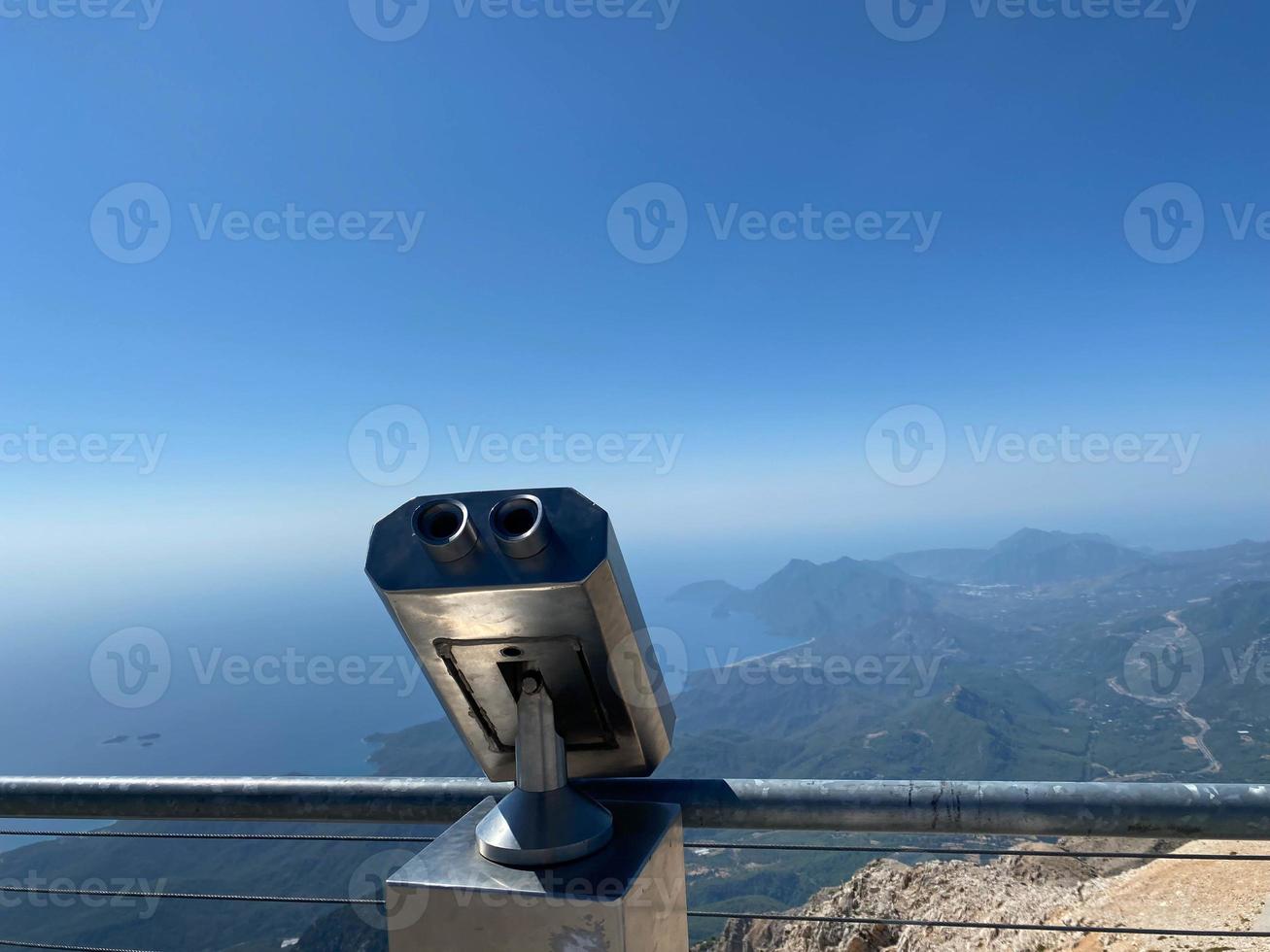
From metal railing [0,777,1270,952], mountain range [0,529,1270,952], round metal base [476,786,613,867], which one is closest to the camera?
round metal base [476,786,613,867]

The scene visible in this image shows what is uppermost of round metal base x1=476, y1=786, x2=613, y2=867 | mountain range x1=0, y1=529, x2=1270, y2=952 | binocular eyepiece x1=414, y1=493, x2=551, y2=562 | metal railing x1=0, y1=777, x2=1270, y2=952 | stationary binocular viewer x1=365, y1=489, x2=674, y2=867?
binocular eyepiece x1=414, y1=493, x2=551, y2=562

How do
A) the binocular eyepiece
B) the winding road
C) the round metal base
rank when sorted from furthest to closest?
1. the winding road
2. the round metal base
3. the binocular eyepiece

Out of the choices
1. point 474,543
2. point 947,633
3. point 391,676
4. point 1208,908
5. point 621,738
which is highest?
→ point 474,543

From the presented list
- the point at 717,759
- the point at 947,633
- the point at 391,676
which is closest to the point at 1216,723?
the point at 717,759

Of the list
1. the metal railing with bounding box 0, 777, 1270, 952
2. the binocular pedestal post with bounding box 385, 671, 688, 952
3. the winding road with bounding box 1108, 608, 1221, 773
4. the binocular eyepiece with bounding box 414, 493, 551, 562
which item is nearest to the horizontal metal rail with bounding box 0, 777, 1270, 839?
the metal railing with bounding box 0, 777, 1270, 952

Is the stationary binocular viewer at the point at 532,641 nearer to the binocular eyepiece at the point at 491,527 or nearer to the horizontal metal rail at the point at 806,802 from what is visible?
the binocular eyepiece at the point at 491,527

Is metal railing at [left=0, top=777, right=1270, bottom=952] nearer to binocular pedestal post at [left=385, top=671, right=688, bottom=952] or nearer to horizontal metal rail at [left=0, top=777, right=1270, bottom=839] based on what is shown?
horizontal metal rail at [left=0, top=777, right=1270, bottom=839]

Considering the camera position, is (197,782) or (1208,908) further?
(1208,908)

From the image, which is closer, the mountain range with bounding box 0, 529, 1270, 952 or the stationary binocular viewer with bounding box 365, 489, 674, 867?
the stationary binocular viewer with bounding box 365, 489, 674, 867

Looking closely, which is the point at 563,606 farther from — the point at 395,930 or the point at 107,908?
the point at 107,908
